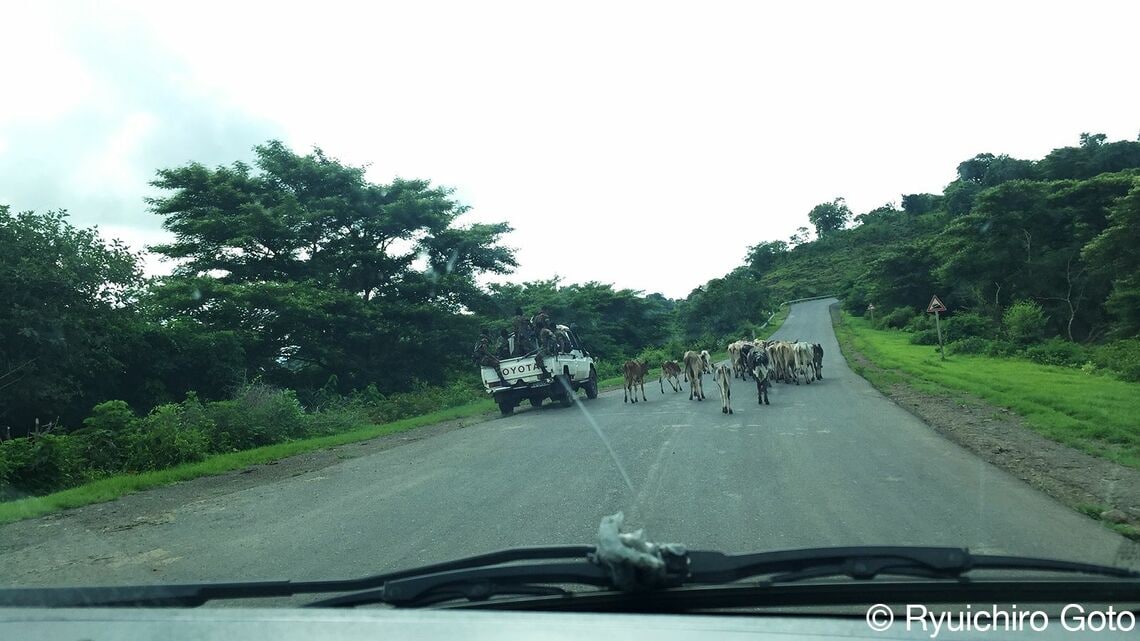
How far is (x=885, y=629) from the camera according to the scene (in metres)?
2.37

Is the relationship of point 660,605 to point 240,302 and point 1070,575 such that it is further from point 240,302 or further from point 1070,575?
point 240,302

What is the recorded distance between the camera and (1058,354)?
2636 cm

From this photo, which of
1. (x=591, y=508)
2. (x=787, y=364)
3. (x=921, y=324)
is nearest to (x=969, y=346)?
(x=787, y=364)

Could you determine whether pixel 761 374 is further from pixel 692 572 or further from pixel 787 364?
pixel 692 572

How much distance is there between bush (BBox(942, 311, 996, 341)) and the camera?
37.3 metres

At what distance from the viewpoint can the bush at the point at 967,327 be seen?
37266 mm

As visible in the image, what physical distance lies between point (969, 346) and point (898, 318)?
82.5 ft

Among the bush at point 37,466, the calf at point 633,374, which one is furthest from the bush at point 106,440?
the calf at point 633,374

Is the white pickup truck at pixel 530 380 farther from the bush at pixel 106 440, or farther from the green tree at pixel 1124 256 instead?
the green tree at pixel 1124 256

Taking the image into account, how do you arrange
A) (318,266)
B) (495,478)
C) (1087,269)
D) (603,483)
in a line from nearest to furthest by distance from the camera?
(603,483), (495,478), (318,266), (1087,269)

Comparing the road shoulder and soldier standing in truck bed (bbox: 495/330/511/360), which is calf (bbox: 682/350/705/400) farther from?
the road shoulder

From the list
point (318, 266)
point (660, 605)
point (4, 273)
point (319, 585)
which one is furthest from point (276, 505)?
point (318, 266)

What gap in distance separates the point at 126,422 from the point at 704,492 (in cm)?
1122

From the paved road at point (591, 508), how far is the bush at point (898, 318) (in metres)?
45.2
